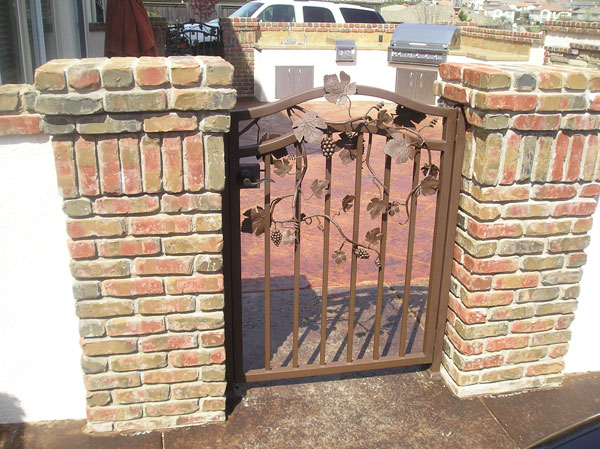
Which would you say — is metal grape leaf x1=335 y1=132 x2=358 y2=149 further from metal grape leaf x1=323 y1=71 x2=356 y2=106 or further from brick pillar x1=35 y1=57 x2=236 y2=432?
brick pillar x1=35 y1=57 x2=236 y2=432

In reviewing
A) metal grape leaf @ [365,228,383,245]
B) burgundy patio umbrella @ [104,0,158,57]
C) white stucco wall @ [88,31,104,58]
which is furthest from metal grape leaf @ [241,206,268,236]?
white stucco wall @ [88,31,104,58]

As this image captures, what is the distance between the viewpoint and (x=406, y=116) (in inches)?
115

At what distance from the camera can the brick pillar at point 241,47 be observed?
12195 mm

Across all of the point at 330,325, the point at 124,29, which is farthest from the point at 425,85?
the point at 330,325

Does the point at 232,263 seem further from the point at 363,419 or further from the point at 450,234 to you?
the point at 450,234

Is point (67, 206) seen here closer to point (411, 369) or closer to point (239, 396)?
point (239, 396)

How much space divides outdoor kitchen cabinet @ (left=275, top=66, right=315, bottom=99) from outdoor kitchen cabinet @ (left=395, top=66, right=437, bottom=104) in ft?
→ 5.59

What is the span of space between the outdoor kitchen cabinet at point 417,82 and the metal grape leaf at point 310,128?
853 centimetres

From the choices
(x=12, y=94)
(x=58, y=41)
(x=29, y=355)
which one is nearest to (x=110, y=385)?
(x=29, y=355)

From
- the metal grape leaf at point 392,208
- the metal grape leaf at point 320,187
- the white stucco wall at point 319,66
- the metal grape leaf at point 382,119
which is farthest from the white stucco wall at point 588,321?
the white stucco wall at point 319,66

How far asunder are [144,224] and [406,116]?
4.37 feet

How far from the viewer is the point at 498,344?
314 centimetres

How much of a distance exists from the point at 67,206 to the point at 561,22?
11927mm

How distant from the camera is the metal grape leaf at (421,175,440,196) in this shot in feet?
9.86
